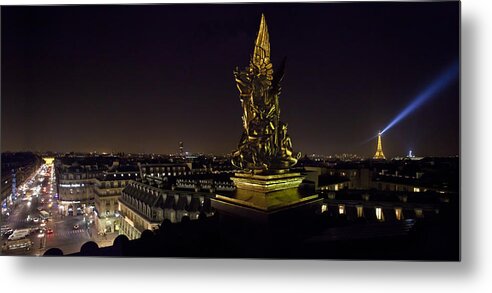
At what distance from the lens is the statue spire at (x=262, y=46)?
2.23m

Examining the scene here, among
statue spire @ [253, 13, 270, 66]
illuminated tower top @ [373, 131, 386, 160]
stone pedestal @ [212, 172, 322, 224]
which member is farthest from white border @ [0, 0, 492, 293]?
statue spire @ [253, 13, 270, 66]

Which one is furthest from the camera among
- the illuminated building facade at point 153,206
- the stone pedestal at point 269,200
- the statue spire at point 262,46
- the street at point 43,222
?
the illuminated building facade at point 153,206

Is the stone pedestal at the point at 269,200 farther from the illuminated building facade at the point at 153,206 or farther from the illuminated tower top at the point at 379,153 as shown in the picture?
the illuminated tower top at the point at 379,153

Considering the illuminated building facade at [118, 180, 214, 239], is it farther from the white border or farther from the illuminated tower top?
the illuminated tower top

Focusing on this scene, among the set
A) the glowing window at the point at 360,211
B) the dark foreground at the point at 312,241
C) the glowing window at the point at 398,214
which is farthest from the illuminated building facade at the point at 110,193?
the glowing window at the point at 398,214

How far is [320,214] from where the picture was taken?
7.66ft

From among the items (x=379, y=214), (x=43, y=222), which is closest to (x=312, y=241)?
(x=379, y=214)

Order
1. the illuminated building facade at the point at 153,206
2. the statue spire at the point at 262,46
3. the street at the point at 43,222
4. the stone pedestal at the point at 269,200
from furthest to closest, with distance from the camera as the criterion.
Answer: the illuminated building facade at the point at 153,206, the street at the point at 43,222, the statue spire at the point at 262,46, the stone pedestal at the point at 269,200

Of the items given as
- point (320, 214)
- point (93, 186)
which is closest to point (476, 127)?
point (320, 214)

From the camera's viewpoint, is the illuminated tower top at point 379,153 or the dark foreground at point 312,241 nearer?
the dark foreground at point 312,241

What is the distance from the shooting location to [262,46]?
2.25m

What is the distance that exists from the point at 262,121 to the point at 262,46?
24.2 inches

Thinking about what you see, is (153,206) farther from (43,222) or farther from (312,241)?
(312,241)

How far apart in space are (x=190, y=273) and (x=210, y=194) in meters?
0.66
